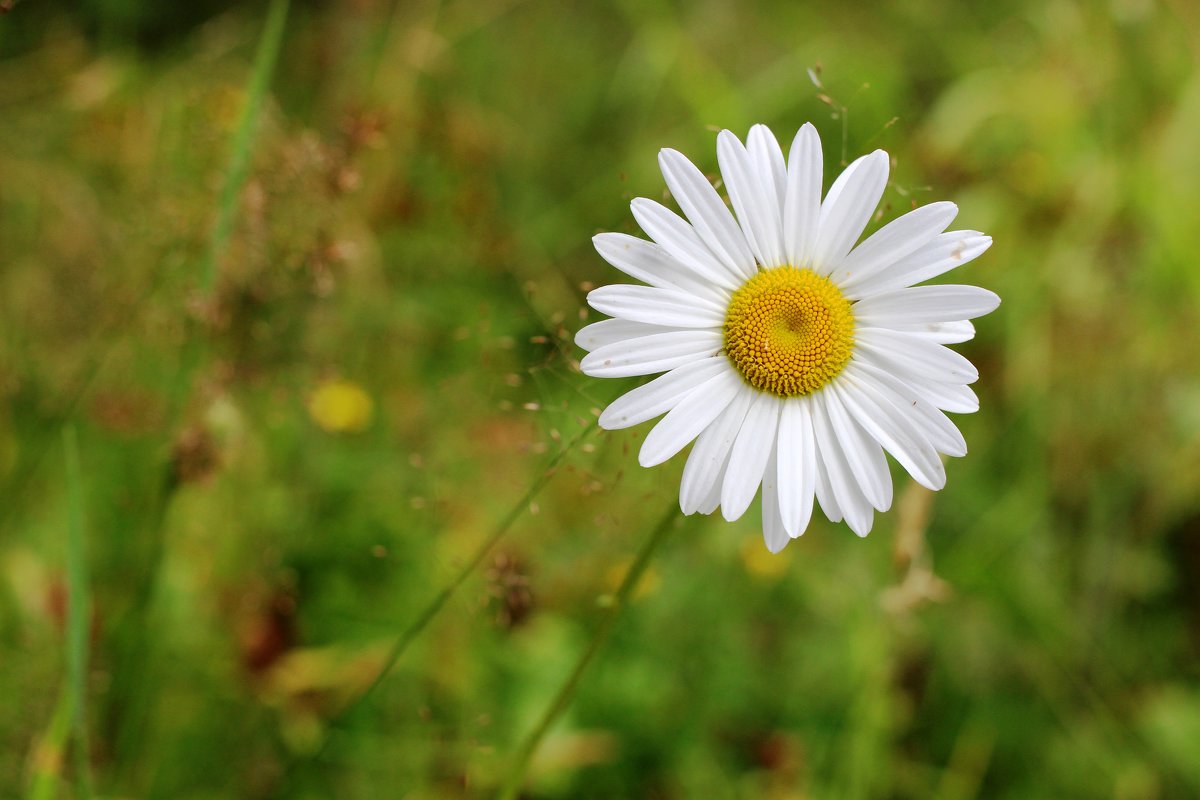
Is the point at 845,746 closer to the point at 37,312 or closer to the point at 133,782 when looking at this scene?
the point at 133,782

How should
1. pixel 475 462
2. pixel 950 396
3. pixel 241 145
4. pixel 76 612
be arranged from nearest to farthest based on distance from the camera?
pixel 950 396 → pixel 76 612 → pixel 241 145 → pixel 475 462

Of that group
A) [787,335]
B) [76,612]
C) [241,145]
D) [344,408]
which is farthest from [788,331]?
[344,408]

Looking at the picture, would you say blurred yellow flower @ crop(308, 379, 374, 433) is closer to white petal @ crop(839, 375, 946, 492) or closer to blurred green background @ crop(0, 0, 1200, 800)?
blurred green background @ crop(0, 0, 1200, 800)

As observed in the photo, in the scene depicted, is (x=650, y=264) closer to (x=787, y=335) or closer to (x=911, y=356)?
(x=787, y=335)

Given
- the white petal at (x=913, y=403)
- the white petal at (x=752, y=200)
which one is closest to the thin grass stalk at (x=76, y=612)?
the white petal at (x=752, y=200)

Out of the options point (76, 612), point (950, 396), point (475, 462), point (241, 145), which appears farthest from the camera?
point (475, 462)

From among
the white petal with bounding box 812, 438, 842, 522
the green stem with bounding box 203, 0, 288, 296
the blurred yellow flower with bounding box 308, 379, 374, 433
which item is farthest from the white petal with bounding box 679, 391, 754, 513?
the blurred yellow flower with bounding box 308, 379, 374, 433

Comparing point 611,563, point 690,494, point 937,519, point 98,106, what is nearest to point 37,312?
point 98,106
